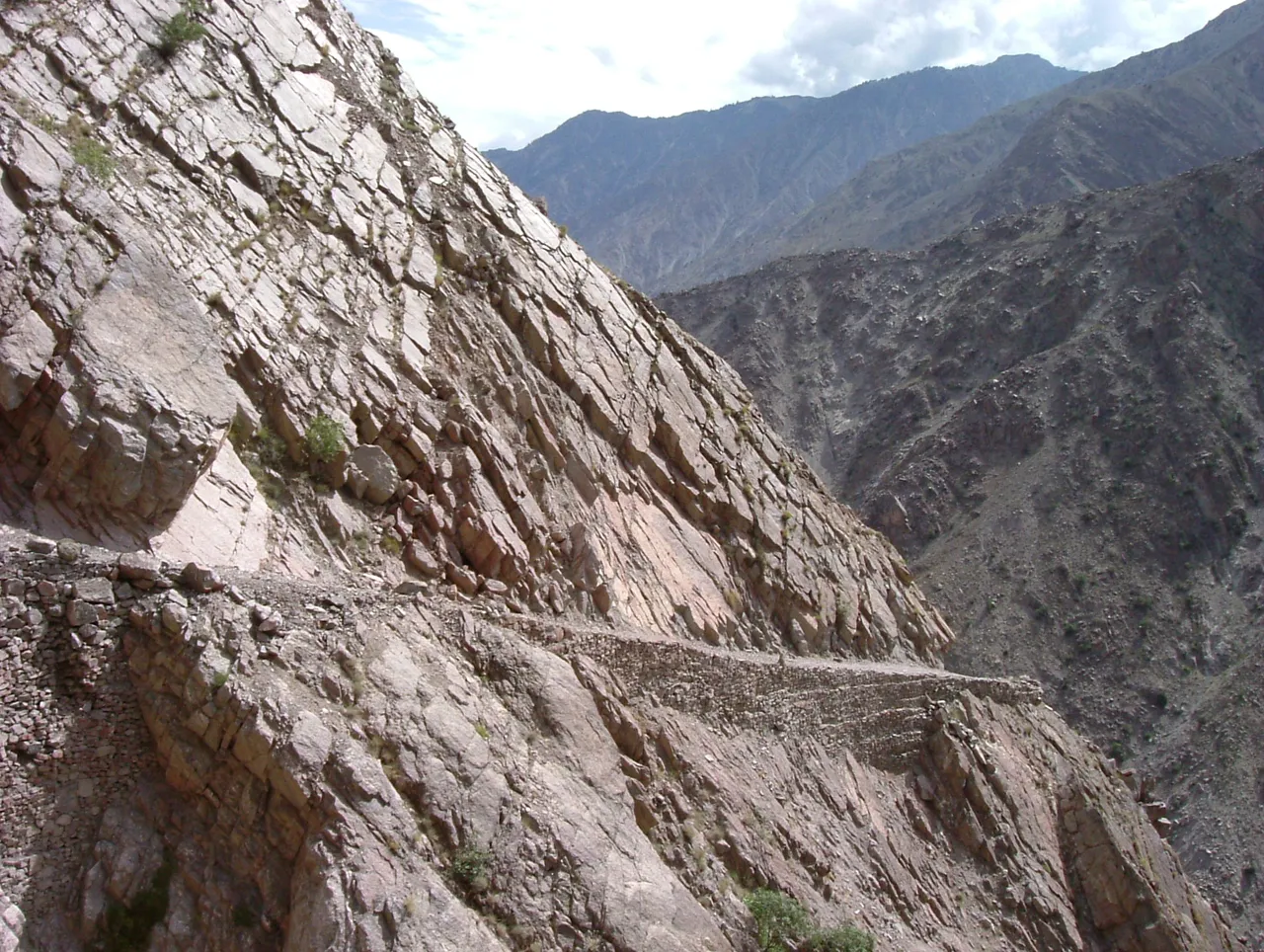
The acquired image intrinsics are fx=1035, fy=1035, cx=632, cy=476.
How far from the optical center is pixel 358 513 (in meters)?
14.9

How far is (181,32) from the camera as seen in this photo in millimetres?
17672

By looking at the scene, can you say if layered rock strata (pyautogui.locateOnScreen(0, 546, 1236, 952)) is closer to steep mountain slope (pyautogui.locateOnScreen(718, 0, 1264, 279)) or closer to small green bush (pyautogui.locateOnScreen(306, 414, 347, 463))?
small green bush (pyautogui.locateOnScreen(306, 414, 347, 463))

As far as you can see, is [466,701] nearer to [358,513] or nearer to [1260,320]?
[358,513]

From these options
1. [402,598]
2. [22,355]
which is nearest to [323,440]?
[402,598]

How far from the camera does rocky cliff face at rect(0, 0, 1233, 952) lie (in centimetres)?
962

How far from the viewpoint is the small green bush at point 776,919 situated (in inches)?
495

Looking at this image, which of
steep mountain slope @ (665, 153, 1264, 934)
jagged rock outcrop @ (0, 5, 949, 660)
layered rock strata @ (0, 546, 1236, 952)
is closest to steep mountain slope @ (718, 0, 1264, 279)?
steep mountain slope @ (665, 153, 1264, 934)

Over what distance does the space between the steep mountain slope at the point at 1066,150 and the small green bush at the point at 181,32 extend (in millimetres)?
100895

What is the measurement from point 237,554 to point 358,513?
7.84ft

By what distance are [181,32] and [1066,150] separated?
11127 centimetres

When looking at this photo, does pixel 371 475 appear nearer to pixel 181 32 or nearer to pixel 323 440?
pixel 323 440

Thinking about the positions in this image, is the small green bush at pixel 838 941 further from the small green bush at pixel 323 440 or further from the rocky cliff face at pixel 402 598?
the small green bush at pixel 323 440

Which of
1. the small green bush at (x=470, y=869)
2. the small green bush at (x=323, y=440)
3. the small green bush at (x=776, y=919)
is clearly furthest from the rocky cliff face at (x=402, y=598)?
the small green bush at (x=776, y=919)

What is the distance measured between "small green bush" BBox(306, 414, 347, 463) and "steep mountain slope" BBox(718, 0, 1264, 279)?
4098 inches
